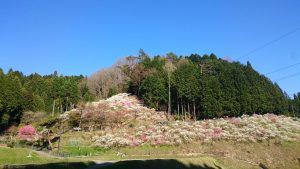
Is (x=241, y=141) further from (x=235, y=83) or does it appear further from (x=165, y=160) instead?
(x=235, y=83)

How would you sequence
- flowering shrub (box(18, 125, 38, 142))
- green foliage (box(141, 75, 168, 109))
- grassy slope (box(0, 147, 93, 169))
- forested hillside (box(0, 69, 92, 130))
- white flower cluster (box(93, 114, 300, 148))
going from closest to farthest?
1. grassy slope (box(0, 147, 93, 169))
2. white flower cluster (box(93, 114, 300, 148))
3. flowering shrub (box(18, 125, 38, 142))
4. forested hillside (box(0, 69, 92, 130))
5. green foliage (box(141, 75, 168, 109))

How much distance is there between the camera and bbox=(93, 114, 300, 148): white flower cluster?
3731 centimetres

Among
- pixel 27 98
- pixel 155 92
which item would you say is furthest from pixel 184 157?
pixel 27 98

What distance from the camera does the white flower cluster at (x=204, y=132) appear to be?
37312mm

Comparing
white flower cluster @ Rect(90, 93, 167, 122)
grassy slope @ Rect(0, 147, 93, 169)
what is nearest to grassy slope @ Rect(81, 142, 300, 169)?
grassy slope @ Rect(0, 147, 93, 169)

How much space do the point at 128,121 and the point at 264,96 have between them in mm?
21384

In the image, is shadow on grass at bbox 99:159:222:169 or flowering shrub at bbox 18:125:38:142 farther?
flowering shrub at bbox 18:125:38:142

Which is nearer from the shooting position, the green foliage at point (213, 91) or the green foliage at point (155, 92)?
the green foliage at point (213, 91)

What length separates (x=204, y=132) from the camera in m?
39.3

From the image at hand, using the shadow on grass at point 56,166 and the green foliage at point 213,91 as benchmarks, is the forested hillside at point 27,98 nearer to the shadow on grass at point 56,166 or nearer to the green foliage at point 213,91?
the green foliage at point 213,91

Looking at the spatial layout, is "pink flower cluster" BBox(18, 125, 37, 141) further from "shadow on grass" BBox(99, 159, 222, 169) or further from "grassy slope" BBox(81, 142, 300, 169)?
"shadow on grass" BBox(99, 159, 222, 169)

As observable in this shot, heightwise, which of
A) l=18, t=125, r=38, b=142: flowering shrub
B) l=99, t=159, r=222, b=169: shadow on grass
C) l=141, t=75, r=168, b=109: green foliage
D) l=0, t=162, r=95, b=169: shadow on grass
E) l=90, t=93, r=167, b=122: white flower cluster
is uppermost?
l=141, t=75, r=168, b=109: green foliage

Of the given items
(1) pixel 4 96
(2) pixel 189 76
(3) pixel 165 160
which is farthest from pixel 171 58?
(3) pixel 165 160

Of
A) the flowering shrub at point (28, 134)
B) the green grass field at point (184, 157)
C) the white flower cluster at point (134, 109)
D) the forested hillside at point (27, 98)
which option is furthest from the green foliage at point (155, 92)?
the flowering shrub at point (28, 134)
